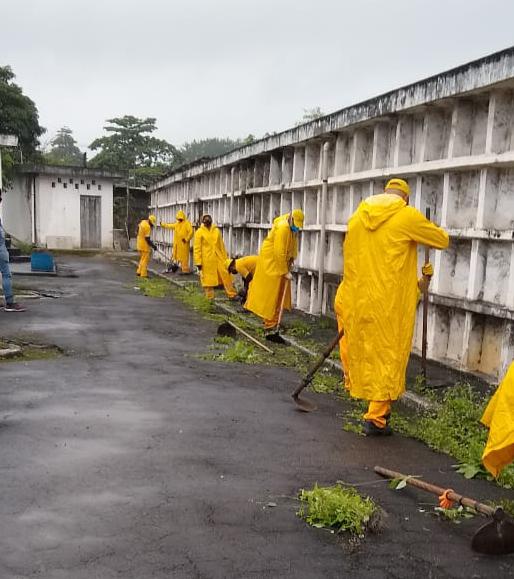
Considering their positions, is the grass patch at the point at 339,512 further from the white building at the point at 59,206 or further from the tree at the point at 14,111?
the tree at the point at 14,111

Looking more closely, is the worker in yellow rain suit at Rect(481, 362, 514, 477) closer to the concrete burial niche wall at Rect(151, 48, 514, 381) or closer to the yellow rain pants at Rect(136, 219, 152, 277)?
the concrete burial niche wall at Rect(151, 48, 514, 381)

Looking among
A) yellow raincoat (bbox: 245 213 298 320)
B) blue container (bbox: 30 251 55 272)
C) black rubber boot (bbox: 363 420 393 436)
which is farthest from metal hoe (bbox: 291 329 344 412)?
blue container (bbox: 30 251 55 272)

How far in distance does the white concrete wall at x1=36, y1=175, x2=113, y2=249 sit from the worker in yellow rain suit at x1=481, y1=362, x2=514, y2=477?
2448 centimetres

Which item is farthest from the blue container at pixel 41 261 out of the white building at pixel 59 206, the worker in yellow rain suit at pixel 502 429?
the worker in yellow rain suit at pixel 502 429

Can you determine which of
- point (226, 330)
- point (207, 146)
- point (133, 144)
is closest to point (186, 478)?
point (226, 330)

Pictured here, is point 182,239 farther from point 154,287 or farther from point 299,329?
point 299,329

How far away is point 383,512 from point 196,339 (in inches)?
199

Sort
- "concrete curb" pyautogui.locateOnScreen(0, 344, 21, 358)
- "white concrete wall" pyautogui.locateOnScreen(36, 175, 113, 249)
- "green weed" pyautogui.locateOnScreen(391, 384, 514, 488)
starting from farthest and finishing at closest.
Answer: "white concrete wall" pyautogui.locateOnScreen(36, 175, 113, 249)
"concrete curb" pyautogui.locateOnScreen(0, 344, 21, 358)
"green weed" pyautogui.locateOnScreen(391, 384, 514, 488)

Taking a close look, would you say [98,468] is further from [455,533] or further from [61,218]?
[61,218]

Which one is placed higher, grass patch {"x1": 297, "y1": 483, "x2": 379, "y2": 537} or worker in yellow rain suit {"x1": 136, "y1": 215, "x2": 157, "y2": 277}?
worker in yellow rain suit {"x1": 136, "y1": 215, "x2": 157, "y2": 277}

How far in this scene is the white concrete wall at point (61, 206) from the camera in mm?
25250

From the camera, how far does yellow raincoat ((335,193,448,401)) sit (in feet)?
14.2

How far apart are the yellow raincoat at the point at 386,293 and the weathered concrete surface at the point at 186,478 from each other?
0.49m

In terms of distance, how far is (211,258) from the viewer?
445 inches
